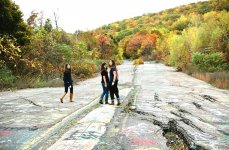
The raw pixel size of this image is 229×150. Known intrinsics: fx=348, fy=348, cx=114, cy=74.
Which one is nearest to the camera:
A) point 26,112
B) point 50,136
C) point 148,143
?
point 148,143

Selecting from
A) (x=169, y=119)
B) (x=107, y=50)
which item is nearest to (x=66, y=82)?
(x=169, y=119)

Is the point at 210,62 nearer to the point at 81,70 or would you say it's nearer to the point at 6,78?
the point at 81,70

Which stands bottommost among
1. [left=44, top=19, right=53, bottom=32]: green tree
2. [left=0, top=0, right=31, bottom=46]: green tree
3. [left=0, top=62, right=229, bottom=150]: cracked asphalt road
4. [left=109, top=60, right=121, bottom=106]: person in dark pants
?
[left=0, top=62, right=229, bottom=150]: cracked asphalt road

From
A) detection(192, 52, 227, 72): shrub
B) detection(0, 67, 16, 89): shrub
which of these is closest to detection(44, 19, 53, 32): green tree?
detection(0, 67, 16, 89): shrub

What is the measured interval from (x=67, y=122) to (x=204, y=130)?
370 cm

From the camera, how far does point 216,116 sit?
1091cm

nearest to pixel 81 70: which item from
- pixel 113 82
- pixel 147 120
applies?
pixel 113 82

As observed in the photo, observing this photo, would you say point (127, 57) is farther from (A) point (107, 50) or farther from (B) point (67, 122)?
(B) point (67, 122)

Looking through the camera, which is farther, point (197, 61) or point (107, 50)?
point (107, 50)

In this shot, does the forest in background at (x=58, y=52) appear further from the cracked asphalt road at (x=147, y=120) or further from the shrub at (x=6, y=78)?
the cracked asphalt road at (x=147, y=120)

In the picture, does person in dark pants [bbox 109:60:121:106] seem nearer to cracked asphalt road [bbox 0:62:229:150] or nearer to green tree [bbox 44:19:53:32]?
cracked asphalt road [bbox 0:62:229:150]

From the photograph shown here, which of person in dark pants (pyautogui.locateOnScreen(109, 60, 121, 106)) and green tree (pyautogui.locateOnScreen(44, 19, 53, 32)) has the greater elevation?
green tree (pyautogui.locateOnScreen(44, 19, 53, 32))

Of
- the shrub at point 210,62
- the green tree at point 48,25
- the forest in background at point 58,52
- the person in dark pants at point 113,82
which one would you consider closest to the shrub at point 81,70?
the forest in background at point 58,52

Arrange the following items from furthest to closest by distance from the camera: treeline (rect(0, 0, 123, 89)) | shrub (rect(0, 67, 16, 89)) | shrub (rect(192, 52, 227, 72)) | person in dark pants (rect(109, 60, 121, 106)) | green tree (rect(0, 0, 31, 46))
Result: shrub (rect(192, 52, 227, 72)) → green tree (rect(0, 0, 31, 46)) → treeline (rect(0, 0, 123, 89)) → shrub (rect(0, 67, 16, 89)) → person in dark pants (rect(109, 60, 121, 106))
